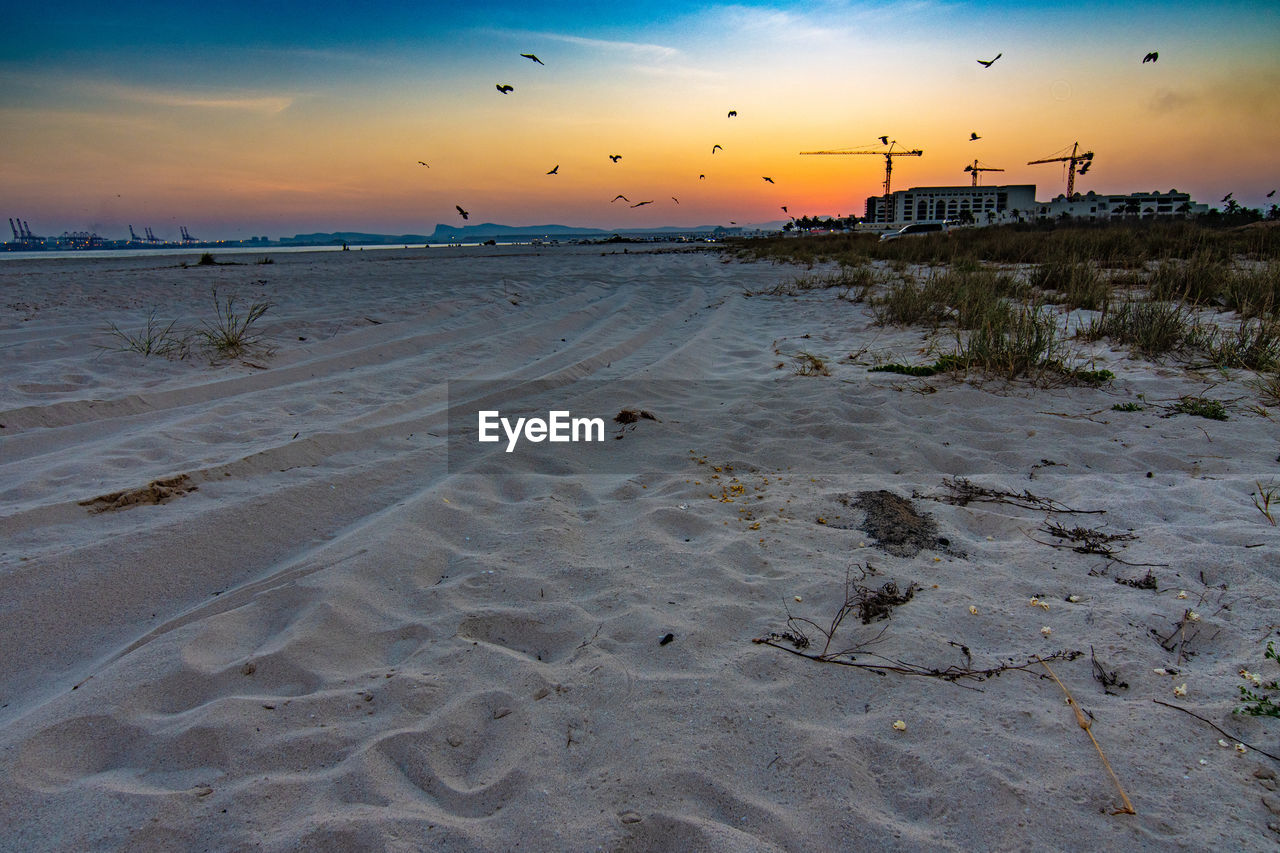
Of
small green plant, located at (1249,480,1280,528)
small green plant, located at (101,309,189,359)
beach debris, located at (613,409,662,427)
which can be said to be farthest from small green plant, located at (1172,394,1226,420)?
small green plant, located at (101,309,189,359)

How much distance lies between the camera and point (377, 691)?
5.43 feet

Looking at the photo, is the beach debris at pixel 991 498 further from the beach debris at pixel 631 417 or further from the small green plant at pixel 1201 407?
the beach debris at pixel 631 417

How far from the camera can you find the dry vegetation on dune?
430cm

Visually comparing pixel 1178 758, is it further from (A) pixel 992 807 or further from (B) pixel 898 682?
(B) pixel 898 682

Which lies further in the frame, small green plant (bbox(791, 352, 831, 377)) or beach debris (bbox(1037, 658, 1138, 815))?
small green plant (bbox(791, 352, 831, 377))

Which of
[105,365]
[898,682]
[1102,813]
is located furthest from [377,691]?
[105,365]

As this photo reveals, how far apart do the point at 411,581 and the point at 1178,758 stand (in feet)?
7.03

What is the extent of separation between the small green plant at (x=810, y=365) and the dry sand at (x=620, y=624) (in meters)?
0.59

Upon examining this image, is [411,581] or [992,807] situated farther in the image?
[411,581]

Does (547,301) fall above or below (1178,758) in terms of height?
above

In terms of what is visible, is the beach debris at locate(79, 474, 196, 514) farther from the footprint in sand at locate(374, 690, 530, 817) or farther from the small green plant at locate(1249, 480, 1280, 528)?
the small green plant at locate(1249, 480, 1280, 528)

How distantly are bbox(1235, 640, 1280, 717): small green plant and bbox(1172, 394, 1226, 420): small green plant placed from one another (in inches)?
94.1

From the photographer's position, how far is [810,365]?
201 inches

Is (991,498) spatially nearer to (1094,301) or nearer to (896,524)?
(896,524)
